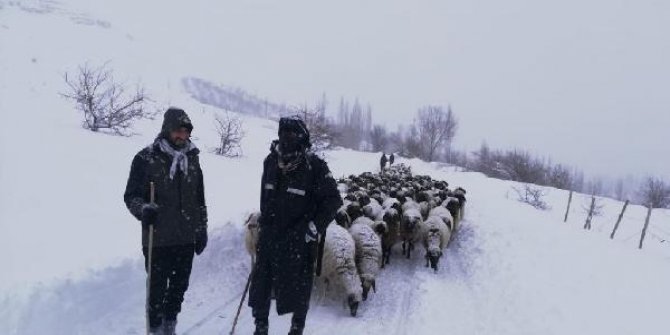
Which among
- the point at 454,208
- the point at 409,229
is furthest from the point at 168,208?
the point at 454,208

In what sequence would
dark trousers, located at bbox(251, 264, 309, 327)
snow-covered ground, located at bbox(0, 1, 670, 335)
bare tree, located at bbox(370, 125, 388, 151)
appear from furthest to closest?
bare tree, located at bbox(370, 125, 388, 151) → snow-covered ground, located at bbox(0, 1, 670, 335) → dark trousers, located at bbox(251, 264, 309, 327)

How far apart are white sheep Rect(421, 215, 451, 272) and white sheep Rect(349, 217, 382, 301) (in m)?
1.52

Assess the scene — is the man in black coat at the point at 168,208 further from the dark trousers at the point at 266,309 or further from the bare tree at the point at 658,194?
the bare tree at the point at 658,194

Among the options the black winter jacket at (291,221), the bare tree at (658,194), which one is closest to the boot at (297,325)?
the black winter jacket at (291,221)

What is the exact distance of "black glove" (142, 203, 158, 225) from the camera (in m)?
3.68

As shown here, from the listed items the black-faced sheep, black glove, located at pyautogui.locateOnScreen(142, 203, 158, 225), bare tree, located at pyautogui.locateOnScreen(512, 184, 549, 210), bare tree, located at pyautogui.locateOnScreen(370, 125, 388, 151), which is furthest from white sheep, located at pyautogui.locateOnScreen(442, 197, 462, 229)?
bare tree, located at pyautogui.locateOnScreen(370, 125, 388, 151)

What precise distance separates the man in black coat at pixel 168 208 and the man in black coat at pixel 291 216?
609mm

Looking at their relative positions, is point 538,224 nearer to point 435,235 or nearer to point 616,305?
point 435,235

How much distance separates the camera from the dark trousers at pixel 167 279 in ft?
13.0

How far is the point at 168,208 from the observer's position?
3.95m

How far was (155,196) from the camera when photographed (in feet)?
12.9

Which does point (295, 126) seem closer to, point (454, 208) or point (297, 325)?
point (297, 325)

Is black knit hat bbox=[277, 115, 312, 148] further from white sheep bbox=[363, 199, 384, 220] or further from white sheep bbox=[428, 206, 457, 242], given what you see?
white sheep bbox=[428, 206, 457, 242]

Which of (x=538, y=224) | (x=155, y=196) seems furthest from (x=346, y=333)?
(x=538, y=224)
